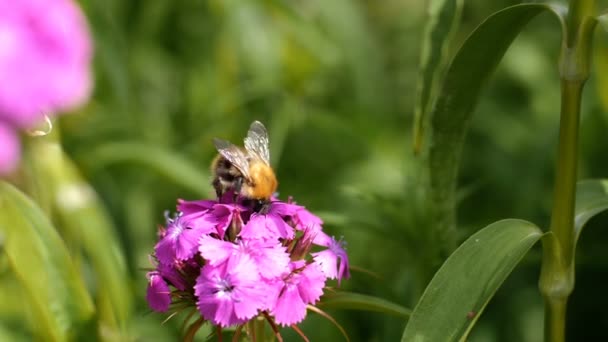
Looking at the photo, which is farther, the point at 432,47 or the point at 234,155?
the point at 432,47

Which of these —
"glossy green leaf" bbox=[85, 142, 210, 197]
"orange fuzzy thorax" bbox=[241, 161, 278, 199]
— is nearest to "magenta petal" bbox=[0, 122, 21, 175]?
"orange fuzzy thorax" bbox=[241, 161, 278, 199]

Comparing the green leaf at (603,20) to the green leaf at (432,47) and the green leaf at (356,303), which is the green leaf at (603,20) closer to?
the green leaf at (432,47)

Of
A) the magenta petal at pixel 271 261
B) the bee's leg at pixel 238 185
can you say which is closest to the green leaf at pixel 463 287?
the magenta petal at pixel 271 261

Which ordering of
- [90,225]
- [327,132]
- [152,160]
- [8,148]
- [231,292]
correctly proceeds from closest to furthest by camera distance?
[8,148] → [231,292] → [90,225] → [152,160] → [327,132]

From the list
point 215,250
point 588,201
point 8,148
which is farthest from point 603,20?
point 8,148

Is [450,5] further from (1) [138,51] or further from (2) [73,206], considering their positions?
(1) [138,51]

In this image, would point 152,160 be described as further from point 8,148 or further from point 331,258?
point 8,148

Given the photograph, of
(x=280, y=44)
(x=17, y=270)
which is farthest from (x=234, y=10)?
(x=17, y=270)
